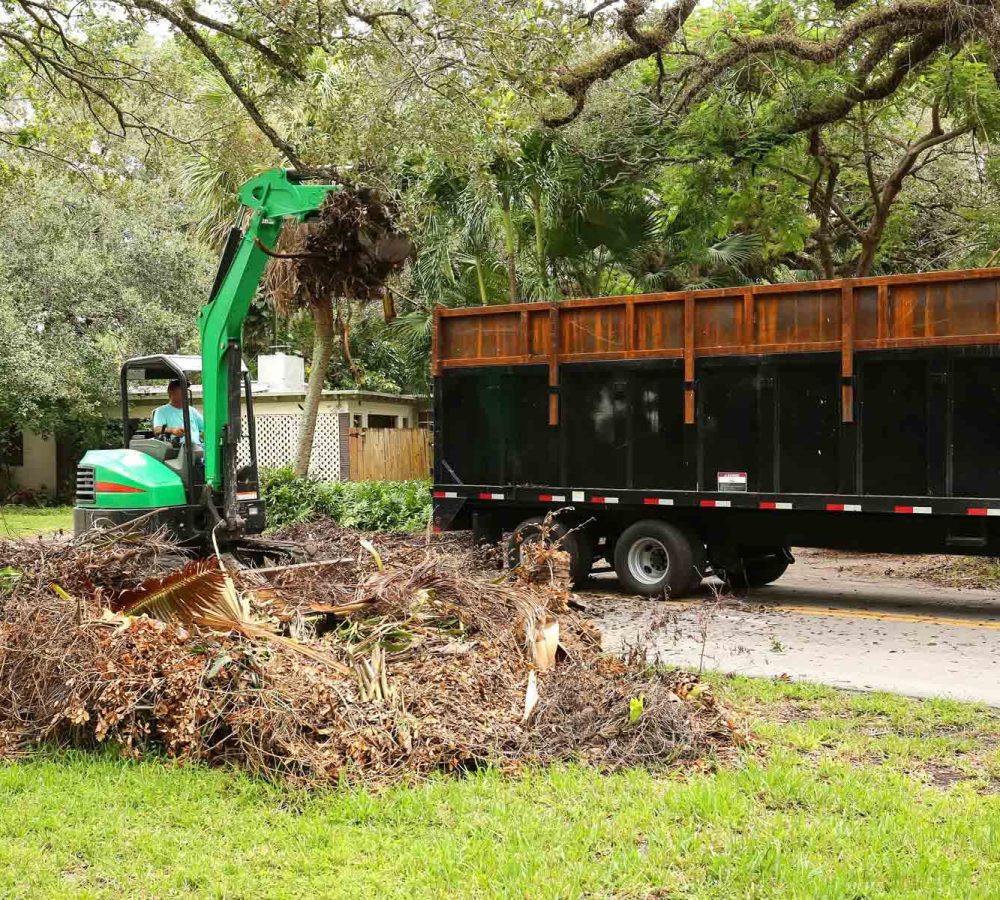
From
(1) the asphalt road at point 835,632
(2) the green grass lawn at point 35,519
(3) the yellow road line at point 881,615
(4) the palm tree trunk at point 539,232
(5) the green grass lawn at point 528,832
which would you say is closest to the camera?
(5) the green grass lawn at point 528,832

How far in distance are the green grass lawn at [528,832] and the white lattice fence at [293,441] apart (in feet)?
71.4

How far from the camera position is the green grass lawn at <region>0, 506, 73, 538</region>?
22.6 meters

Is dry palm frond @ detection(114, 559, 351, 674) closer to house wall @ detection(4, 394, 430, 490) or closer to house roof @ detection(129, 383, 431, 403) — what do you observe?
house roof @ detection(129, 383, 431, 403)

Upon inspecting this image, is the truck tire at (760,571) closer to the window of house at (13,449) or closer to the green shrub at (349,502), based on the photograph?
the green shrub at (349,502)

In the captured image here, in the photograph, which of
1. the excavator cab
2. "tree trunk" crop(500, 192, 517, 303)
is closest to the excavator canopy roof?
the excavator cab

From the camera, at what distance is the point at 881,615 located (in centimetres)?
1194

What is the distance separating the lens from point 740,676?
848cm

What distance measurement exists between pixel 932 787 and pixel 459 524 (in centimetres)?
944

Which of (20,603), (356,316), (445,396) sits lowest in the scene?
(20,603)

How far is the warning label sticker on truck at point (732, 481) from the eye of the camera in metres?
12.7

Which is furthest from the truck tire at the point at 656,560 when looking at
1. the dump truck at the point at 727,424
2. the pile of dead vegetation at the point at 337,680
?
the pile of dead vegetation at the point at 337,680

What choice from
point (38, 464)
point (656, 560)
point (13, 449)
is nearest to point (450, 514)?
point (656, 560)

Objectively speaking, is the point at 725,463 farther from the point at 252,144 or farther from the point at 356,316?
the point at 356,316

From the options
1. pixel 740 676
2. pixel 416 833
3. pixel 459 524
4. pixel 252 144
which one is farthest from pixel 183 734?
pixel 252 144
